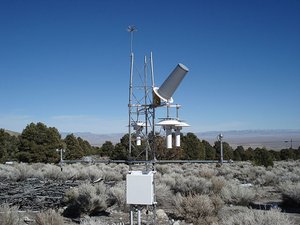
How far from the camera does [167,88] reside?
7789 mm

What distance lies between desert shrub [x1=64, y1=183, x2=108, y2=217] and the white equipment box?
11.3 feet

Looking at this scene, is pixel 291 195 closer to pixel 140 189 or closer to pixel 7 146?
pixel 140 189

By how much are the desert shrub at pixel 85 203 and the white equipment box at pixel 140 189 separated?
136 inches

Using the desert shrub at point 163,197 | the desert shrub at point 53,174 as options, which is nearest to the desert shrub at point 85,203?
the desert shrub at point 163,197

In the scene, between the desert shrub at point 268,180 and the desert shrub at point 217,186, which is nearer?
the desert shrub at point 217,186

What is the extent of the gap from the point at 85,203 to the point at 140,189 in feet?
12.4

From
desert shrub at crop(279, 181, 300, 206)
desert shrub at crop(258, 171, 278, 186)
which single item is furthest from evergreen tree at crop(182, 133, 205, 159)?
desert shrub at crop(279, 181, 300, 206)

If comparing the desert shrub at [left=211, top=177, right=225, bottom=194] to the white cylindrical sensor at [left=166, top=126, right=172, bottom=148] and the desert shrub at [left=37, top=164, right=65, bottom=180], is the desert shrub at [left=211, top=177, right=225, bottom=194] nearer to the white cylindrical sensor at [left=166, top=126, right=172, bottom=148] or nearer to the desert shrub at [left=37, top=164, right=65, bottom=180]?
the white cylindrical sensor at [left=166, top=126, right=172, bottom=148]

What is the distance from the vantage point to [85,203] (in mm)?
11250

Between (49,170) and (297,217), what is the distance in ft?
52.0

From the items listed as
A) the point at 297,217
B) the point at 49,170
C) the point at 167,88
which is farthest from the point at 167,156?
the point at 167,88

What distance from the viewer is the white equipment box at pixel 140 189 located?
8078mm

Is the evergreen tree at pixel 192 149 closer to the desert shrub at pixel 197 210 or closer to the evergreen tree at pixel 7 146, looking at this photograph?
the evergreen tree at pixel 7 146

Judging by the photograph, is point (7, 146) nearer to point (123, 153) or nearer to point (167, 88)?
point (123, 153)
